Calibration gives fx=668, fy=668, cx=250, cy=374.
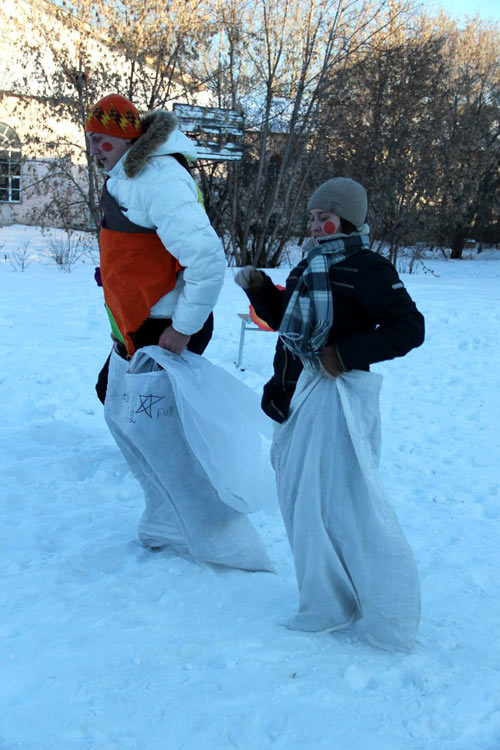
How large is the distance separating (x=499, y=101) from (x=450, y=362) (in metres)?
20.5

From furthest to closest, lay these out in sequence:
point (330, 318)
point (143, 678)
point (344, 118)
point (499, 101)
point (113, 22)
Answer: point (499, 101) < point (344, 118) < point (113, 22) < point (330, 318) < point (143, 678)

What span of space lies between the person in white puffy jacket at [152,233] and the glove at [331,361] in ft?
2.01

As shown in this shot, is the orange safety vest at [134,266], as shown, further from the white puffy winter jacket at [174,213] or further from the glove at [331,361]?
the glove at [331,361]

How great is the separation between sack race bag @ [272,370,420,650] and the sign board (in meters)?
10.9

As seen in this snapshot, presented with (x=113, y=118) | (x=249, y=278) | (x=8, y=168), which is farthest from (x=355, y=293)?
(x=8, y=168)

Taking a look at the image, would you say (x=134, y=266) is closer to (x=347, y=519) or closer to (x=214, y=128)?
(x=347, y=519)

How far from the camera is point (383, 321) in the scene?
2.27m

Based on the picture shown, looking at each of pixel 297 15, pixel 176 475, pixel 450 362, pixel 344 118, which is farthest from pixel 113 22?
pixel 176 475

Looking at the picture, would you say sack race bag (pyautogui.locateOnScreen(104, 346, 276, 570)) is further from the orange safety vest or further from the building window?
the building window

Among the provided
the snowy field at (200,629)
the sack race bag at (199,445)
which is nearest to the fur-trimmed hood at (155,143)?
the sack race bag at (199,445)

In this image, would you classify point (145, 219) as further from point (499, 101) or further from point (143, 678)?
point (499, 101)

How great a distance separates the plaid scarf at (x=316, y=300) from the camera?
2.27 meters

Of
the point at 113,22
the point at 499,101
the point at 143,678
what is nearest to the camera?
the point at 143,678

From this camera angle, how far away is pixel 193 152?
2.87m
